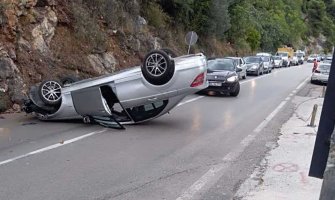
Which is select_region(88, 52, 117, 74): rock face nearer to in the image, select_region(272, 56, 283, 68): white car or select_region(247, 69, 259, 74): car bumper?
select_region(247, 69, 259, 74): car bumper

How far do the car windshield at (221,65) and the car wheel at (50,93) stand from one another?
1054 centimetres

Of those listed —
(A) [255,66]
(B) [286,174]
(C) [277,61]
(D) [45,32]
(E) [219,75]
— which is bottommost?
(C) [277,61]

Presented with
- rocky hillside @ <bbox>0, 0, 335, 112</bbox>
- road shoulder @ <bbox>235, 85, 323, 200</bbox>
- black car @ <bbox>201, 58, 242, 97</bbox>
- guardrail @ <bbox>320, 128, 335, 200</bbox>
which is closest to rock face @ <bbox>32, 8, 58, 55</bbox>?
rocky hillside @ <bbox>0, 0, 335, 112</bbox>

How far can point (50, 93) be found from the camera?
11555mm

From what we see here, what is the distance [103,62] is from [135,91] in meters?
10.4

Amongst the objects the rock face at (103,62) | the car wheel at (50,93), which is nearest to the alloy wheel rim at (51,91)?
the car wheel at (50,93)

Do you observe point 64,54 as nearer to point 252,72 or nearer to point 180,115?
point 180,115

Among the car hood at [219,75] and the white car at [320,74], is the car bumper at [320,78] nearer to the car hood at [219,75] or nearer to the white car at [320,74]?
the white car at [320,74]

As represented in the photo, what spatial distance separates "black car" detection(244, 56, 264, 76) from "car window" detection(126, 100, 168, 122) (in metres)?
25.5

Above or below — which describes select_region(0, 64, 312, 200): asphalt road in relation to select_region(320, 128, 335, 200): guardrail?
below

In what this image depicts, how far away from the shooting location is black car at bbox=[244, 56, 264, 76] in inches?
1419

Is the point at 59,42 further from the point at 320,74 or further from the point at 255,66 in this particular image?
the point at 255,66

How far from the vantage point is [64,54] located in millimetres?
18188

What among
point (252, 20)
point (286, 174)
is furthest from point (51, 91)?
point (252, 20)
